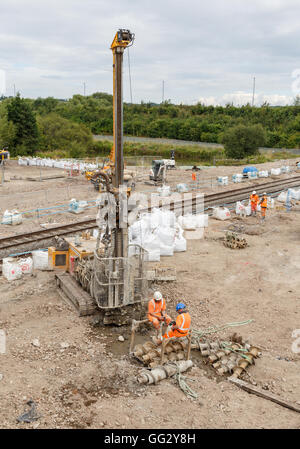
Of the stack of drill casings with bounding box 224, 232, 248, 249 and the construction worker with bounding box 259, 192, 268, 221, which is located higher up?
the construction worker with bounding box 259, 192, 268, 221

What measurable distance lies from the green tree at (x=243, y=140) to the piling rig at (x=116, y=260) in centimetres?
3581

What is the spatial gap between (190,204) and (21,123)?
28.0 m

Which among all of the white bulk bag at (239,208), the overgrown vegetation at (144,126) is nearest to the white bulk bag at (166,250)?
the white bulk bag at (239,208)

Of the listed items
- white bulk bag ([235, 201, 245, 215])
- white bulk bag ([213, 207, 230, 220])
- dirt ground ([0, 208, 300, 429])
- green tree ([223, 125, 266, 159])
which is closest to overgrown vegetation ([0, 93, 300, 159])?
green tree ([223, 125, 266, 159])

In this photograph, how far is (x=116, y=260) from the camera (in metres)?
7.56

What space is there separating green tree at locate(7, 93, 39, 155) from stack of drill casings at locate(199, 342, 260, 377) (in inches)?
1449

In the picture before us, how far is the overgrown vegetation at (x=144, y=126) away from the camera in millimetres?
40781

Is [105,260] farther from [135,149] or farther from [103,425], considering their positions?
[135,149]

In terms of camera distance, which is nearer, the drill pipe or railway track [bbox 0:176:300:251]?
the drill pipe

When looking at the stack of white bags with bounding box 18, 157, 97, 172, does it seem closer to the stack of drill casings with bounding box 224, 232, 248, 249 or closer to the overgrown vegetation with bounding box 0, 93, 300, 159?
the overgrown vegetation with bounding box 0, 93, 300, 159

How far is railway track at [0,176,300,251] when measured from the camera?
41.8ft

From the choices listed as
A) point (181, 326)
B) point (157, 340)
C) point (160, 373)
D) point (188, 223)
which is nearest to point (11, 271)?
point (157, 340)
